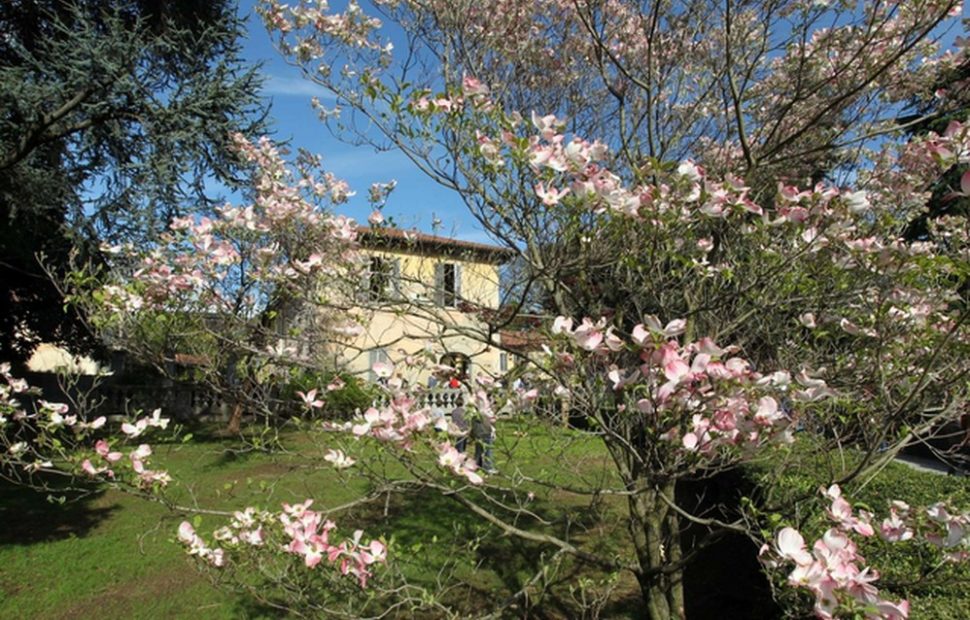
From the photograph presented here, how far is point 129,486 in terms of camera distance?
7.71 feet

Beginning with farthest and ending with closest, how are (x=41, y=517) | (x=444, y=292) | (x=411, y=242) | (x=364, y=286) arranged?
(x=41, y=517), (x=411, y=242), (x=364, y=286), (x=444, y=292)

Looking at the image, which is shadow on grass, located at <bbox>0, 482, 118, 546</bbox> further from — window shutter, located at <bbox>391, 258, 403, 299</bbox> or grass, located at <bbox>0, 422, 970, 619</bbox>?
window shutter, located at <bbox>391, 258, 403, 299</bbox>

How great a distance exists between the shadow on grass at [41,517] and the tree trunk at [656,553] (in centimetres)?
494

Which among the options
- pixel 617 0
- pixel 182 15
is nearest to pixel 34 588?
pixel 617 0

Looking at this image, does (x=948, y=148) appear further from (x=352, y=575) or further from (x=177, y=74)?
(x=177, y=74)

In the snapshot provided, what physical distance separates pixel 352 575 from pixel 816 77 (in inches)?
138

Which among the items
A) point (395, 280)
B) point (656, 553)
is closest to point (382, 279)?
point (395, 280)

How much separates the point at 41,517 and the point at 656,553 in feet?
21.2

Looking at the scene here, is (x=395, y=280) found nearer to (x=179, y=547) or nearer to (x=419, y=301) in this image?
(x=419, y=301)

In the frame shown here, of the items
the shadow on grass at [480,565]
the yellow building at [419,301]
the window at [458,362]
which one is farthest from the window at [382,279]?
the shadow on grass at [480,565]

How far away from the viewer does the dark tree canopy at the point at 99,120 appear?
6.36 metres

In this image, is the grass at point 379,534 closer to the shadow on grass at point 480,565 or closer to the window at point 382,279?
the shadow on grass at point 480,565

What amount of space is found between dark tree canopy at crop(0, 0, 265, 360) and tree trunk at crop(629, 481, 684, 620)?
18.5ft

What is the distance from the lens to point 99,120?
6.68 m
